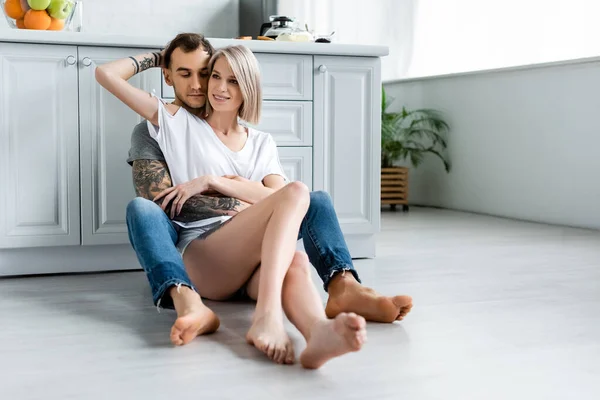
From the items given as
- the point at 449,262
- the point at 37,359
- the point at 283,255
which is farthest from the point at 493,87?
the point at 37,359

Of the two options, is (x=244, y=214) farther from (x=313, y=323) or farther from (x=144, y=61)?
(x=144, y=61)

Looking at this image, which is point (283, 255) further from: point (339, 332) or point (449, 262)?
point (449, 262)

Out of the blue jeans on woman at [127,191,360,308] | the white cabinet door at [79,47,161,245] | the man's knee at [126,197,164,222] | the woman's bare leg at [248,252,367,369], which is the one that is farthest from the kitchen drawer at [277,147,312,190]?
the woman's bare leg at [248,252,367,369]

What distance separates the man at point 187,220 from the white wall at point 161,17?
2107mm

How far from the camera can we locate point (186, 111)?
2.28 metres

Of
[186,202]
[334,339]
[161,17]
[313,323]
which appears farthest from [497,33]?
[334,339]

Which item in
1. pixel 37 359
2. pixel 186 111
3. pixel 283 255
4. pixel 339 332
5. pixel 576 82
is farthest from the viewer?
pixel 576 82

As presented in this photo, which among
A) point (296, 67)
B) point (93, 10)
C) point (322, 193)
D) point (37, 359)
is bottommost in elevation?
point (37, 359)

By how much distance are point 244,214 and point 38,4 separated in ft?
4.10

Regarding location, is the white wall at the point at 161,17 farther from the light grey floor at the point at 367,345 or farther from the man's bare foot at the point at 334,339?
the man's bare foot at the point at 334,339

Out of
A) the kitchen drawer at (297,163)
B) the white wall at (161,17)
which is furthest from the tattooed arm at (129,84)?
the white wall at (161,17)

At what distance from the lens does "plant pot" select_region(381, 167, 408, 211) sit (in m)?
5.05

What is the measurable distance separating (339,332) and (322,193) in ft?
2.31

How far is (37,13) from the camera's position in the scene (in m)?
2.67
